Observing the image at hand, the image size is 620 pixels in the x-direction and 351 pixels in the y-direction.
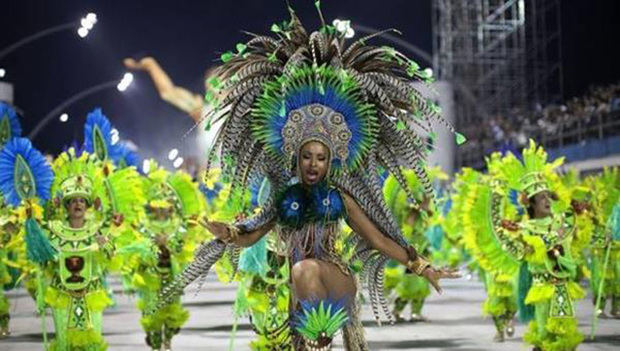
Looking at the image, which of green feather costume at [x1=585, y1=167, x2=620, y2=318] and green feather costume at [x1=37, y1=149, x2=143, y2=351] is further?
green feather costume at [x1=585, y1=167, x2=620, y2=318]

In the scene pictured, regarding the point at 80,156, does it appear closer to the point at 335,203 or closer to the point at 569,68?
the point at 335,203

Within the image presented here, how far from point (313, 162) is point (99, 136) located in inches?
304

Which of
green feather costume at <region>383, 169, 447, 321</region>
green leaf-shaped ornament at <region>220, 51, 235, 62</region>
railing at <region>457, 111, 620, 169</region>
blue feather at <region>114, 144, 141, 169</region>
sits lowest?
green feather costume at <region>383, 169, 447, 321</region>

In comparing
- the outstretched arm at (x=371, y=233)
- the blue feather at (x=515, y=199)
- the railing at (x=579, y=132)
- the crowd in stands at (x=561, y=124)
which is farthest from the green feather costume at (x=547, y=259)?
the railing at (x=579, y=132)

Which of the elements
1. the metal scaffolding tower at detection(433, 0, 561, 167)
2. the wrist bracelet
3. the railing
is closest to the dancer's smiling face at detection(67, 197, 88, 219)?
the wrist bracelet

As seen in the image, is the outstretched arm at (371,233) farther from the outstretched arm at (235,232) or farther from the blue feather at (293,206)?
the outstretched arm at (235,232)

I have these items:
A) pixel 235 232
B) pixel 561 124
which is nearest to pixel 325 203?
pixel 235 232

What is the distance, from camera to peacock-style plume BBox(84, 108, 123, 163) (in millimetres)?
13617

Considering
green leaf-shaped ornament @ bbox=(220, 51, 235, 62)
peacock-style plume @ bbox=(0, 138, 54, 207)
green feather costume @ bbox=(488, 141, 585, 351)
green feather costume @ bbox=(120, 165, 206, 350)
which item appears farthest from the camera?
green feather costume @ bbox=(120, 165, 206, 350)

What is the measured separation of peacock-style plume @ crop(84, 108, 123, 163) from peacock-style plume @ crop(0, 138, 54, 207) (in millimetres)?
2426

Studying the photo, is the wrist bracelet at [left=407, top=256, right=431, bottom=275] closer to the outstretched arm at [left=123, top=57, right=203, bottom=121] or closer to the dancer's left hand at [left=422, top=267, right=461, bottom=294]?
the dancer's left hand at [left=422, top=267, right=461, bottom=294]

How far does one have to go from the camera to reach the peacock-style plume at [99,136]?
13.6 m

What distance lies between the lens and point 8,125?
13.2m

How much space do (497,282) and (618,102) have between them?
12.0m
